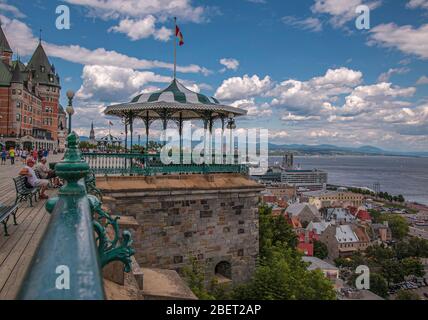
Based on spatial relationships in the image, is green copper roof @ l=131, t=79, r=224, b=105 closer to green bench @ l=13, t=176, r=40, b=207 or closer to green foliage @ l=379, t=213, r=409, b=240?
green bench @ l=13, t=176, r=40, b=207

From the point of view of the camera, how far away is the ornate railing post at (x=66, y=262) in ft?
4.06

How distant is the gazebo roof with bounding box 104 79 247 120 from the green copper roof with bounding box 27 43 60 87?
228ft

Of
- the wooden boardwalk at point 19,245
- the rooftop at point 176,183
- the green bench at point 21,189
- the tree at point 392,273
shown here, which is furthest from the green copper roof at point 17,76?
the tree at point 392,273

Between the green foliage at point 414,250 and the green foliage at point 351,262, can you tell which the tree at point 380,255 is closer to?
the green foliage at point 351,262

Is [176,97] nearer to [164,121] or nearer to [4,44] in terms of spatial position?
[164,121]

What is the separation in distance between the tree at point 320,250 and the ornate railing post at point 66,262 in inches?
3107

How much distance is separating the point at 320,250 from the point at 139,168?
70.9 meters

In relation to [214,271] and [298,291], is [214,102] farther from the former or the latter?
[298,291]

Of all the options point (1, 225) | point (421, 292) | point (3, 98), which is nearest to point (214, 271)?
point (1, 225)

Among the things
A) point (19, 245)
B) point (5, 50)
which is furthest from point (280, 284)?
point (5, 50)

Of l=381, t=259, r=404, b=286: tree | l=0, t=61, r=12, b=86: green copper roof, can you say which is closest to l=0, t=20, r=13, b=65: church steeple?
l=0, t=61, r=12, b=86: green copper roof

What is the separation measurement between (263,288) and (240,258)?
128 centimetres

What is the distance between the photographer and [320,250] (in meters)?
76.6

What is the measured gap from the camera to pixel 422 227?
100m
